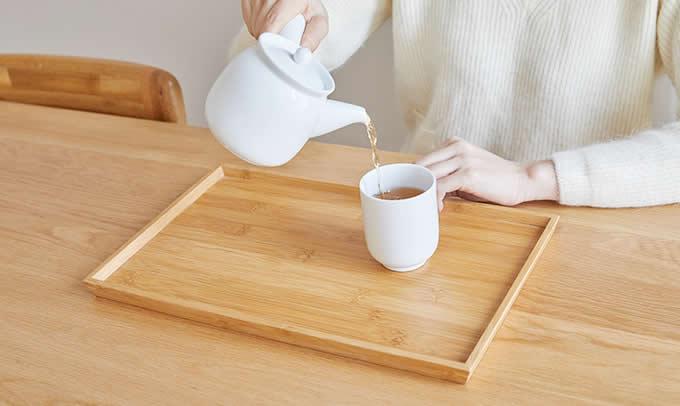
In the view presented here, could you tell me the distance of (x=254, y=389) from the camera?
0.63 metres

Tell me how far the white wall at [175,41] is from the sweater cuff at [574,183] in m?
0.91

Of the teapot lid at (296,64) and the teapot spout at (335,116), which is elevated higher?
the teapot lid at (296,64)

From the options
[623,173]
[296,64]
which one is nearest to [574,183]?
[623,173]

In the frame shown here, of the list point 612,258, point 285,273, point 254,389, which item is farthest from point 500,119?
point 254,389

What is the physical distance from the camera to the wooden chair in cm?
129

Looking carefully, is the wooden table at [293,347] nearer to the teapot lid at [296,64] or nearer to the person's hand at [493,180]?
the person's hand at [493,180]

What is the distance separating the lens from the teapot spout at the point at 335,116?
0.77 m

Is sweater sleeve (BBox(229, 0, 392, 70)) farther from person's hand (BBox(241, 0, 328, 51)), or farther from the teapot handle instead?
the teapot handle

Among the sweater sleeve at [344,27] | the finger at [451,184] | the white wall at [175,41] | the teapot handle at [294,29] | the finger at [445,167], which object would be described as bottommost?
the white wall at [175,41]

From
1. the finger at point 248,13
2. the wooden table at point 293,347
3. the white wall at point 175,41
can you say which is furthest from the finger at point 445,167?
the white wall at point 175,41

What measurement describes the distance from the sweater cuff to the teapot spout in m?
0.29

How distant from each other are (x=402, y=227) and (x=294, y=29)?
32 cm

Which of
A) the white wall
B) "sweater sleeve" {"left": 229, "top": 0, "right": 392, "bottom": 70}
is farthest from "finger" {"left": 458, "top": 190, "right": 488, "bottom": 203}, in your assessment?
the white wall

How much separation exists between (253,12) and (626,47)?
618 mm
